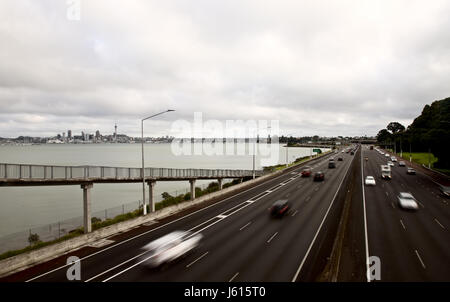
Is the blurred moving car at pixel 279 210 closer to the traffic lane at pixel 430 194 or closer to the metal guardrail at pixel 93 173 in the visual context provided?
the traffic lane at pixel 430 194

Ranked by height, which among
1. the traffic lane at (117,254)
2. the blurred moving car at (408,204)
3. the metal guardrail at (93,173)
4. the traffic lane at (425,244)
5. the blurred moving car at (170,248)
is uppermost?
the metal guardrail at (93,173)

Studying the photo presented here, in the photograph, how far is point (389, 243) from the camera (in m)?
19.1

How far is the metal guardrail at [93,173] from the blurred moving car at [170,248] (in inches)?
382

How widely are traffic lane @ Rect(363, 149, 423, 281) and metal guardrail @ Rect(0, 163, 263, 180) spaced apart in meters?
23.1

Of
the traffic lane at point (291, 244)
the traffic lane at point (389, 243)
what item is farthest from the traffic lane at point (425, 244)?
the traffic lane at point (291, 244)

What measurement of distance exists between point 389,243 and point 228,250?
38.0ft

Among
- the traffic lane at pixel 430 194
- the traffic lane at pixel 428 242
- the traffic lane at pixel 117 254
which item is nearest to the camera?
the traffic lane at pixel 428 242

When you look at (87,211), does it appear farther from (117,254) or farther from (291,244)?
(291,244)

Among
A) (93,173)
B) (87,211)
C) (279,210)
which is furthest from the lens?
(93,173)

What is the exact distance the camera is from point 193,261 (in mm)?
16688

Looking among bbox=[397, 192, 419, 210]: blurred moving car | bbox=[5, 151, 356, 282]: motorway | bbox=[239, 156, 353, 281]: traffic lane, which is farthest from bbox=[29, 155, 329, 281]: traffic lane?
bbox=[397, 192, 419, 210]: blurred moving car

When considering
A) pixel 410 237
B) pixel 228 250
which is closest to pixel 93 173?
pixel 228 250

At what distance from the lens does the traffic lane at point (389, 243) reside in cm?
1479
